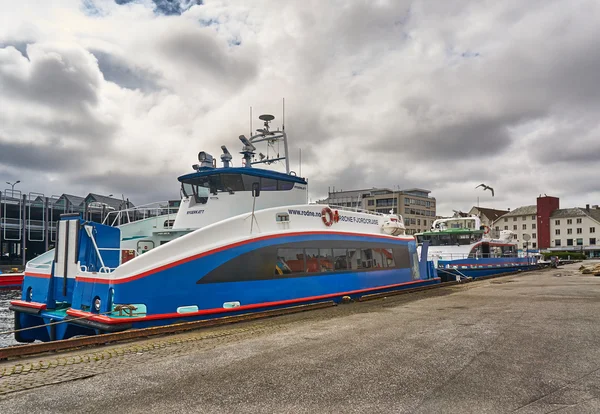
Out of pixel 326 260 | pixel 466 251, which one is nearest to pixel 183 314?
pixel 326 260

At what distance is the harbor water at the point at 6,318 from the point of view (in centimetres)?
1249

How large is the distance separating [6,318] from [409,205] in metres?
87.7

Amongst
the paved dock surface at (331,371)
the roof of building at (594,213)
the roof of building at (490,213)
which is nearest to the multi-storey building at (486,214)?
the roof of building at (490,213)

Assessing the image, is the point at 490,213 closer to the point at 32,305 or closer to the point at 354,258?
the point at 354,258

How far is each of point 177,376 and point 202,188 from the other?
Result: 25.5ft

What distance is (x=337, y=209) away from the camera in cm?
1363

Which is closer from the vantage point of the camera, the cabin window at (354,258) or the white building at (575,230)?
the cabin window at (354,258)

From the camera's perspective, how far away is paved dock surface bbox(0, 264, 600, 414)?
4.73 m

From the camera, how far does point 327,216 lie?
12914 millimetres

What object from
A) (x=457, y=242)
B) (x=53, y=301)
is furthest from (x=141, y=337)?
(x=457, y=242)

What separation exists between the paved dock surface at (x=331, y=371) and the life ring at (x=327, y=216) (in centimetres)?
390

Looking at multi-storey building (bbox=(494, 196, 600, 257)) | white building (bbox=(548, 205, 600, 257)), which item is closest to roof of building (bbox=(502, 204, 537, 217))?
multi-storey building (bbox=(494, 196, 600, 257))

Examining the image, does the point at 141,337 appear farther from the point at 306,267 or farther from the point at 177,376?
the point at 306,267

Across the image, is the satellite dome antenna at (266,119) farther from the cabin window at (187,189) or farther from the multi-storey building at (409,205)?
the multi-storey building at (409,205)
